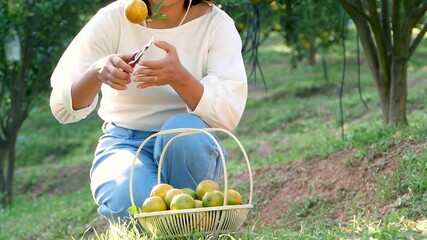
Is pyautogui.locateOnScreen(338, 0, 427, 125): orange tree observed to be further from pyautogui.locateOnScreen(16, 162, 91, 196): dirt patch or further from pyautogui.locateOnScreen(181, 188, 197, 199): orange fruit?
pyautogui.locateOnScreen(16, 162, 91, 196): dirt patch

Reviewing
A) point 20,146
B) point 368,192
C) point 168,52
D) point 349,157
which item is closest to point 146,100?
point 168,52

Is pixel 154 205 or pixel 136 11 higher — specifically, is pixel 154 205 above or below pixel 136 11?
below

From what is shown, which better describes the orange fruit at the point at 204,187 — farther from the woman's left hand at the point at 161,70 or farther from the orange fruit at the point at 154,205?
the woman's left hand at the point at 161,70

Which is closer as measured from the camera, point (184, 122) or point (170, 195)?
point (170, 195)

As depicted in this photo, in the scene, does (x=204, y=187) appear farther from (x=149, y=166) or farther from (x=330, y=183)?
(x=330, y=183)

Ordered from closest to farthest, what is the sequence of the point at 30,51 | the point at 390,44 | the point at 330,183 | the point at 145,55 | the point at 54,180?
the point at 145,55 → the point at 330,183 → the point at 390,44 → the point at 30,51 → the point at 54,180

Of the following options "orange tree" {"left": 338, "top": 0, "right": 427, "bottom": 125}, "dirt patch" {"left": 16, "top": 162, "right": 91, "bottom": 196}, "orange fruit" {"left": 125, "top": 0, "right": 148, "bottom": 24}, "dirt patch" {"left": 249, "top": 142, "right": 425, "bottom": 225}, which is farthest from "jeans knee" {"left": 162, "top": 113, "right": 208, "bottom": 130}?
"dirt patch" {"left": 16, "top": 162, "right": 91, "bottom": 196}

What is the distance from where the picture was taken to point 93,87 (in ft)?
12.1

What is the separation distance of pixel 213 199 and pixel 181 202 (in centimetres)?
14

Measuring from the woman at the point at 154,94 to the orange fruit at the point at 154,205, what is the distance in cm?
31

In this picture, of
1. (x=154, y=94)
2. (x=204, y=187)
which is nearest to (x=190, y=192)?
(x=204, y=187)

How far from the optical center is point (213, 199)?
3355 millimetres

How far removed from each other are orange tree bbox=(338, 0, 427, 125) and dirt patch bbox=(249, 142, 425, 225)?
606 millimetres

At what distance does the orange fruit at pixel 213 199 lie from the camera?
11.0 feet
